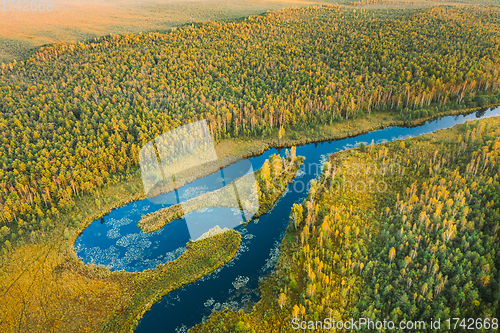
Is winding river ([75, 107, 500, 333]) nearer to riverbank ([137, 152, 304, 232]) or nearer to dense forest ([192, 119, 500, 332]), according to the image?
riverbank ([137, 152, 304, 232])

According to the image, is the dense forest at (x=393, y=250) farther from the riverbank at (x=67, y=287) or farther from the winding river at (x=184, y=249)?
the riverbank at (x=67, y=287)

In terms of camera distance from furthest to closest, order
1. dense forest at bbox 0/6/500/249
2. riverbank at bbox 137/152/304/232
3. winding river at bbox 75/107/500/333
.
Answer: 1. dense forest at bbox 0/6/500/249
2. riverbank at bbox 137/152/304/232
3. winding river at bbox 75/107/500/333

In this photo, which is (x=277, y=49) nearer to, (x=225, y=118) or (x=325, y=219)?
(x=225, y=118)

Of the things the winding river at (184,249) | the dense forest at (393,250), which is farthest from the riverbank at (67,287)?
the dense forest at (393,250)

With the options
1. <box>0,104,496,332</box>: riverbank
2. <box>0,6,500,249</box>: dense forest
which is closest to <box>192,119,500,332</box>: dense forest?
<box>0,104,496,332</box>: riverbank

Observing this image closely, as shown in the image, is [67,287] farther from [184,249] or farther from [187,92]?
[187,92]

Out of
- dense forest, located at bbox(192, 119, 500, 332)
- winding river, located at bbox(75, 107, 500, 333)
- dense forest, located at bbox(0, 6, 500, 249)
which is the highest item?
dense forest, located at bbox(0, 6, 500, 249)

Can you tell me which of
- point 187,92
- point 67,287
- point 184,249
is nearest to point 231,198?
point 184,249
